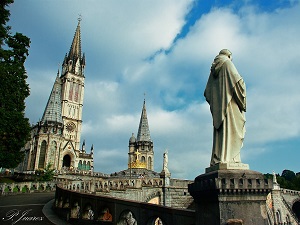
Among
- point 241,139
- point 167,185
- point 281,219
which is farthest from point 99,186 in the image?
point 281,219

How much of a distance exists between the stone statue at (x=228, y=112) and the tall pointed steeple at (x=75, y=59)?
78.4 m

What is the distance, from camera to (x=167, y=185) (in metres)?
25.4

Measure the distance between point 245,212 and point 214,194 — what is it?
60 centimetres

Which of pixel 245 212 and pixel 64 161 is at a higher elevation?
pixel 64 161

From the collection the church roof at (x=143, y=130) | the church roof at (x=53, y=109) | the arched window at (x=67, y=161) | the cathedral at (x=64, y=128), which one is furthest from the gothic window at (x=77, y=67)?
the arched window at (x=67, y=161)

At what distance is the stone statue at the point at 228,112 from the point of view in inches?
199

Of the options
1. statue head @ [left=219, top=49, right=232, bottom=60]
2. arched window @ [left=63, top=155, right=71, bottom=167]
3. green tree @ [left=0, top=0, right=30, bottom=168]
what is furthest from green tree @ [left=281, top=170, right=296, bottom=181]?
statue head @ [left=219, top=49, right=232, bottom=60]

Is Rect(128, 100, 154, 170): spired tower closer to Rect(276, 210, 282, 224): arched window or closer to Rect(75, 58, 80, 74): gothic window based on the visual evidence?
Rect(75, 58, 80, 74): gothic window

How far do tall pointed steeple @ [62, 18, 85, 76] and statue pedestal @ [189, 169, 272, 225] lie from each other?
79.3 metres

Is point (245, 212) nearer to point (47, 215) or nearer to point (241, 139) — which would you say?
point (241, 139)

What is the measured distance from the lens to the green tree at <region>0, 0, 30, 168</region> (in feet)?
42.7

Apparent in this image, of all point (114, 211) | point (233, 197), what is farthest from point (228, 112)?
point (114, 211)

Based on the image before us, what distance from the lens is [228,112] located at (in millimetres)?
5207

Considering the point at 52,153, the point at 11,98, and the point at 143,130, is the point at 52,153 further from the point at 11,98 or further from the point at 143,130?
the point at 11,98
